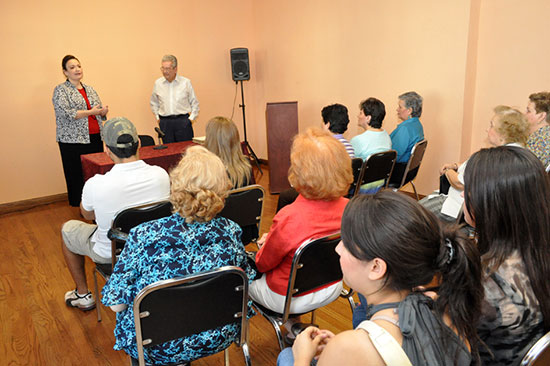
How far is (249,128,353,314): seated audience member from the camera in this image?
1.73 meters

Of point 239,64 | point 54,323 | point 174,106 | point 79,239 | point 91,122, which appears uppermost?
point 239,64

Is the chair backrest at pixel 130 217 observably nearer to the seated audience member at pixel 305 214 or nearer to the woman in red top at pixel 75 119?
the seated audience member at pixel 305 214

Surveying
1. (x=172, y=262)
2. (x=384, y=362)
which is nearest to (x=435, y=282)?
(x=384, y=362)

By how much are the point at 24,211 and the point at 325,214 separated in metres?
4.62

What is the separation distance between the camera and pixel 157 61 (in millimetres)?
5809

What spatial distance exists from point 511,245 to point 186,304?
3.48 ft

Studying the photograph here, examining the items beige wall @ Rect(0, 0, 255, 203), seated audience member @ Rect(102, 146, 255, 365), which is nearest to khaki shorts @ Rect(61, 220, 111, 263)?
seated audience member @ Rect(102, 146, 255, 365)

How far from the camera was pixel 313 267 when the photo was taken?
174 cm

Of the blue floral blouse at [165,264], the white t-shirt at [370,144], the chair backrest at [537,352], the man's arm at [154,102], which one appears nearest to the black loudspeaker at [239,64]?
the man's arm at [154,102]

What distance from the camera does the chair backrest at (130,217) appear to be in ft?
6.74

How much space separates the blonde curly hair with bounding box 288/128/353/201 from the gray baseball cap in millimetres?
1110

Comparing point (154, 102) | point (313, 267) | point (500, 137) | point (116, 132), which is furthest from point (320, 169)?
point (154, 102)

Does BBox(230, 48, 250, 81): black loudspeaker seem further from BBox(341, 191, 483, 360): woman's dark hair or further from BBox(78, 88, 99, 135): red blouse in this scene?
BBox(341, 191, 483, 360): woman's dark hair

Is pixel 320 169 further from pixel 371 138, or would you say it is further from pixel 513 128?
pixel 371 138
